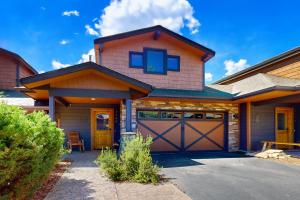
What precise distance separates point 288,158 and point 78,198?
8.95m

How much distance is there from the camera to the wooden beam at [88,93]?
7.69m

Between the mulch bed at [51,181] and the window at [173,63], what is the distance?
22.4ft

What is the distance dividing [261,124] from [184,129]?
4.01 m

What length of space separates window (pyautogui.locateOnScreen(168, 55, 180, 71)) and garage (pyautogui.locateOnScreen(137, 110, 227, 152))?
240 centimetres

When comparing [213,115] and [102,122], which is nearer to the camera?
[213,115]

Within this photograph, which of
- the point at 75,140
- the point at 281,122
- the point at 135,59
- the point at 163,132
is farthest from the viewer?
the point at 281,122

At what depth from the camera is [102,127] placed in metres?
12.1

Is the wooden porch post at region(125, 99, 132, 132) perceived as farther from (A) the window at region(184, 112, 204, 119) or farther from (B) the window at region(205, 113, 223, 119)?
(B) the window at region(205, 113, 223, 119)

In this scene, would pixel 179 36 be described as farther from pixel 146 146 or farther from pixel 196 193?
pixel 196 193

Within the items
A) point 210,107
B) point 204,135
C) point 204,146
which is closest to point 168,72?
point 210,107

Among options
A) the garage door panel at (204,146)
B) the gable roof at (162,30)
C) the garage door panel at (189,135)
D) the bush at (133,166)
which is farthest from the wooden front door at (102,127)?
the bush at (133,166)

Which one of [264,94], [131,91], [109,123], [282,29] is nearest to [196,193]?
[131,91]

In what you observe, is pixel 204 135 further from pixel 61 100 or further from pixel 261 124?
pixel 61 100

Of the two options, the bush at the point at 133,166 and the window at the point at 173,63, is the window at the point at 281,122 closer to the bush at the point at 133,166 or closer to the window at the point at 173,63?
the window at the point at 173,63
